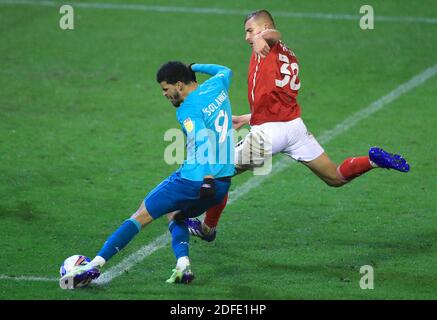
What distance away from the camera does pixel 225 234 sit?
9.34 metres

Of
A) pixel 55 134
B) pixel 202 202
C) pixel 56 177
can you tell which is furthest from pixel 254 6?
pixel 202 202

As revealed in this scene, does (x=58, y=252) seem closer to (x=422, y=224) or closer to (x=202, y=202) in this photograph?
(x=202, y=202)

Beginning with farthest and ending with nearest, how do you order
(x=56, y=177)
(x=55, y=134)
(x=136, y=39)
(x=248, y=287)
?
(x=136, y=39) → (x=55, y=134) → (x=56, y=177) → (x=248, y=287)

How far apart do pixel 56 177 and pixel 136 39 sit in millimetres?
5268

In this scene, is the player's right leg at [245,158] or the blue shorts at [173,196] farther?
the player's right leg at [245,158]

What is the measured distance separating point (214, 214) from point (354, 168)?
1353 mm

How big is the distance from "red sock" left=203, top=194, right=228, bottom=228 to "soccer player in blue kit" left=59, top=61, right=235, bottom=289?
0.69 meters

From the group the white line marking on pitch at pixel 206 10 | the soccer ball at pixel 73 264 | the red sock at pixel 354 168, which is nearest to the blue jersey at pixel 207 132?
the soccer ball at pixel 73 264

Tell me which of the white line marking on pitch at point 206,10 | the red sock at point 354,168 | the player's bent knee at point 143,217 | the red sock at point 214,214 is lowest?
the player's bent knee at point 143,217

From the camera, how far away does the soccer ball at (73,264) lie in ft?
25.8

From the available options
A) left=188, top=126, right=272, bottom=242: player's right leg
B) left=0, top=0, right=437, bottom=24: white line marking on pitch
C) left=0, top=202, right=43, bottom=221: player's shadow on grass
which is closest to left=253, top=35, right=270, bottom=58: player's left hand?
left=188, top=126, right=272, bottom=242: player's right leg

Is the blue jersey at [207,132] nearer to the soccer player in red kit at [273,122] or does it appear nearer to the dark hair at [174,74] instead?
the dark hair at [174,74]

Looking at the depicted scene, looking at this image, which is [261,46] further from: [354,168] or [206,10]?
[206,10]

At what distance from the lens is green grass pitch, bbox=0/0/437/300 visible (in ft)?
27.2
